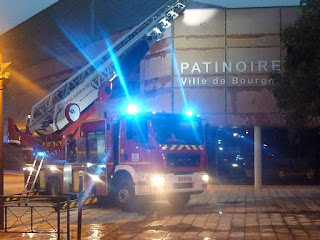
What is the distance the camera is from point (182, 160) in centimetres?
1445

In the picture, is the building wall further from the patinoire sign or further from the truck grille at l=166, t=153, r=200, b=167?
the truck grille at l=166, t=153, r=200, b=167

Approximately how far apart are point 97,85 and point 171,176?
4.89 metres

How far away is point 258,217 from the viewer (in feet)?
43.0

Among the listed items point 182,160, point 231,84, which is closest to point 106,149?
point 182,160

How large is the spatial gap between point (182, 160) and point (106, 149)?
7.22 ft

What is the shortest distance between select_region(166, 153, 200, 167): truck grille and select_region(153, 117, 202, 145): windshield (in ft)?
1.18

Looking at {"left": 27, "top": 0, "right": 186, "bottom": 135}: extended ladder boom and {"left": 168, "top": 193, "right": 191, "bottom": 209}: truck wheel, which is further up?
{"left": 27, "top": 0, "right": 186, "bottom": 135}: extended ladder boom

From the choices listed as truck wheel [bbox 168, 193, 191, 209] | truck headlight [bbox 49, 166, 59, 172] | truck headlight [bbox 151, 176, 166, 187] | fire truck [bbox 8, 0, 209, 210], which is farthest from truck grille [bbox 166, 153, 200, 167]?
truck headlight [bbox 49, 166, 59, 172]

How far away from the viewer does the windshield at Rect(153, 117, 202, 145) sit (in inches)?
559

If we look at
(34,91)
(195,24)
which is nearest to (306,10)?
(195,24)

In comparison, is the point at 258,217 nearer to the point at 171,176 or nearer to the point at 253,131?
the point at 171,176

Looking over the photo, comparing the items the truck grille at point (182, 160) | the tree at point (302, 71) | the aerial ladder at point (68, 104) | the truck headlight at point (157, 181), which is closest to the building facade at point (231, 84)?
the aerial ladder at point (68, 104)

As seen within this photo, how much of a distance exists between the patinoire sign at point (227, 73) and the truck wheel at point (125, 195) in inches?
313

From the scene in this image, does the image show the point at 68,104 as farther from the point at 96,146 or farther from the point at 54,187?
the point at 54,187
